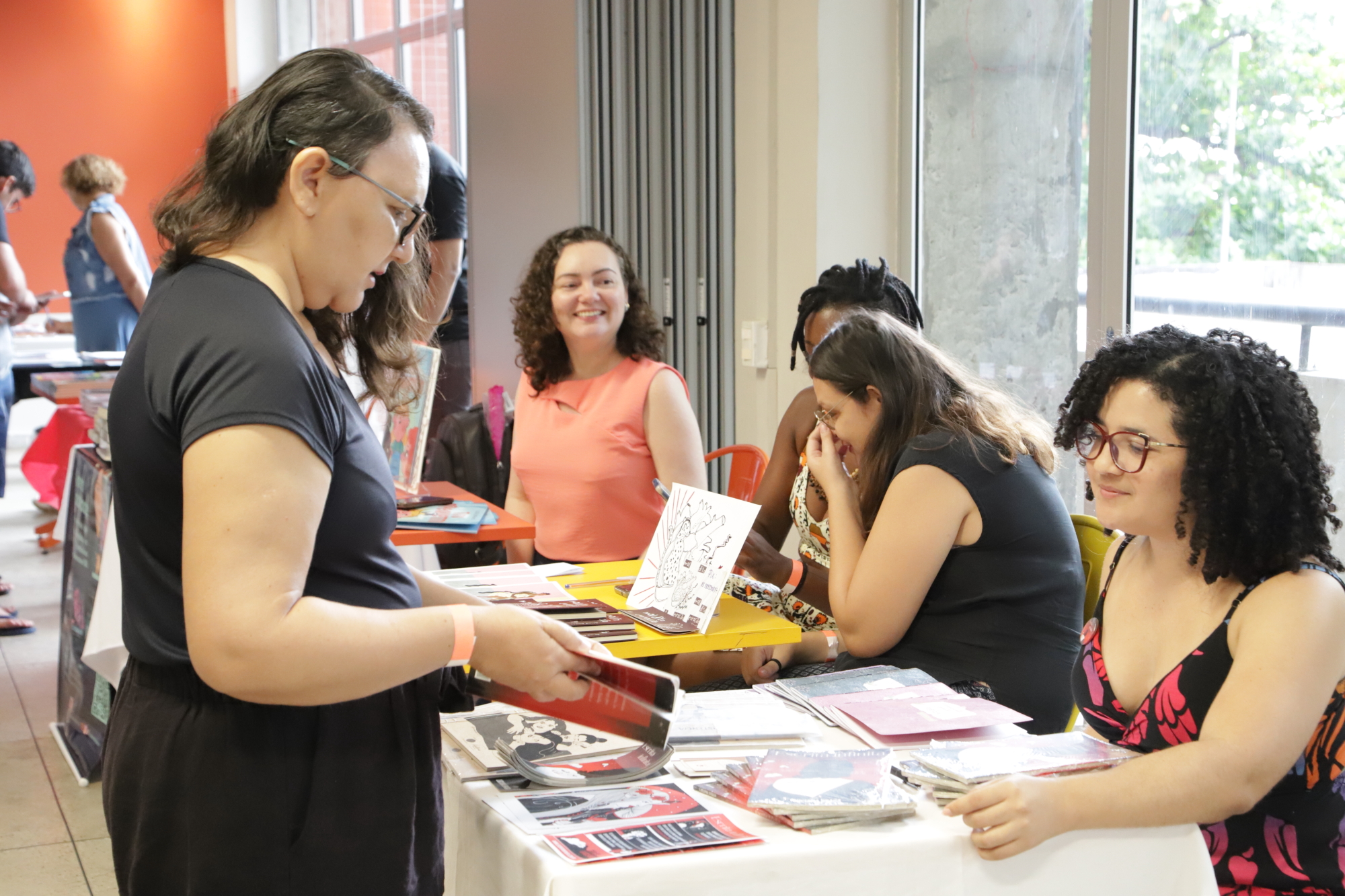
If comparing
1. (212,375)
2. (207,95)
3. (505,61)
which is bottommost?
(212,375)

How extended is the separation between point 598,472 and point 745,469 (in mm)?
679

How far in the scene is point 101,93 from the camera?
34.4 ft

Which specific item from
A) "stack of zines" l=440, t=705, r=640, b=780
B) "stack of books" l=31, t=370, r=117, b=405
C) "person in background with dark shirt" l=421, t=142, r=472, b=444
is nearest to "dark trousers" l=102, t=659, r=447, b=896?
"stack of zines" l=440, t=705, r=640, b=780

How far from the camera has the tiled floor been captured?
2.95 m

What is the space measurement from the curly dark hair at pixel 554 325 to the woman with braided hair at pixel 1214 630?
71.5 inches

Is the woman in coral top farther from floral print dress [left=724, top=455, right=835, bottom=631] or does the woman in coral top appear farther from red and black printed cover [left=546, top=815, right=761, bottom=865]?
red and black printed cover [left=546, top=815, right=761, bottom=865]

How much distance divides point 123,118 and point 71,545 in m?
8.08

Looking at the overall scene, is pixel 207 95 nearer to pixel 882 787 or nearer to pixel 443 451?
pixel 443 451

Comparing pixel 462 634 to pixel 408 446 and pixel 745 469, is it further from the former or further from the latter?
pixel 745 469

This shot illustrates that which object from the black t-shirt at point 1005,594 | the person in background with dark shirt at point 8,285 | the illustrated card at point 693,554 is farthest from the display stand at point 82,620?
the black t-shirt at point 1005,594

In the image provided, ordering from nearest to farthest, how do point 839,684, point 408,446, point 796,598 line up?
point 839,684 < point 796,598 < point 408,446

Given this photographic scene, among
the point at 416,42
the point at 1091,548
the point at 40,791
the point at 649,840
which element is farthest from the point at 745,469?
the point at 416,42

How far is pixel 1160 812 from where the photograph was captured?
56.4 inches

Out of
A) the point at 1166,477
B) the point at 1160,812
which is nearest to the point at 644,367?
the point at 1166,477
